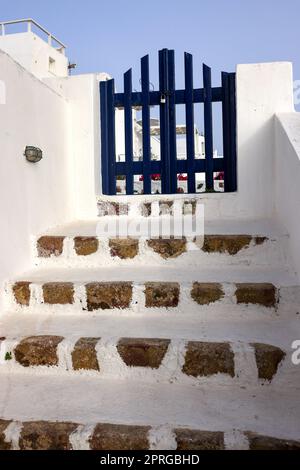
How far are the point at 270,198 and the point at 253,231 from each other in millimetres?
684

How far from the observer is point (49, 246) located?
2.41 meters

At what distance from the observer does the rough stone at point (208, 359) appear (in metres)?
1.47

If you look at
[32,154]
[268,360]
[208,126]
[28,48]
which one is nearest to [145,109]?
[208,126]

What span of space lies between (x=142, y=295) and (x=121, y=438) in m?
0.78

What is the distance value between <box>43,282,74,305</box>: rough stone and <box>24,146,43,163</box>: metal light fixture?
0.96m

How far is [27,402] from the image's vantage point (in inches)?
54.8

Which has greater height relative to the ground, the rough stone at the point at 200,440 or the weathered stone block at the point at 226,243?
the weathered stone block at the point at 226,243

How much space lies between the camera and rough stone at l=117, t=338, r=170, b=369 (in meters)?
1.52

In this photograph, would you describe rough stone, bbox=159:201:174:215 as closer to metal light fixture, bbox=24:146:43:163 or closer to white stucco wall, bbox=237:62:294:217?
white stucco wall, bbox=237:62:294:217

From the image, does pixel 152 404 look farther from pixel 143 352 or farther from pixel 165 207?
pixel 165 207

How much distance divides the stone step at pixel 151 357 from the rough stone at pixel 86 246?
76 cm

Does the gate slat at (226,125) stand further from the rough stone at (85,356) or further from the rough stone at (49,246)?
the rough stone at (85,356)

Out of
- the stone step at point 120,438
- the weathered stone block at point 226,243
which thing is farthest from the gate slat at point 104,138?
the stone step at point 120,438

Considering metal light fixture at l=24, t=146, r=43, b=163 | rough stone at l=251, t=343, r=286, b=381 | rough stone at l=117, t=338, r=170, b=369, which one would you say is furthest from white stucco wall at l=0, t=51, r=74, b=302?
rough stone at l=251, t=343, r=286, b=381
